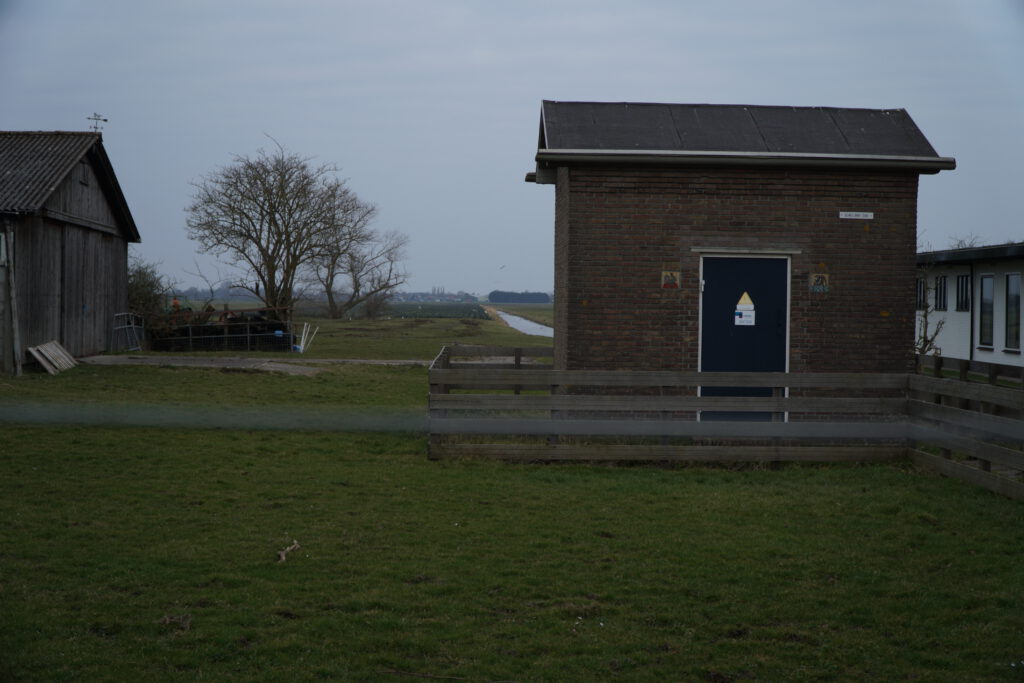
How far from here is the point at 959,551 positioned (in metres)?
6.63

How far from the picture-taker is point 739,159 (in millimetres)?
11320

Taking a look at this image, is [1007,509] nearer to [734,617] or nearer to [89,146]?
[734,617]

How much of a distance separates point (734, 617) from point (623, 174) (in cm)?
713

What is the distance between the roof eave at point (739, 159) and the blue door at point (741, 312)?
3.85 ft

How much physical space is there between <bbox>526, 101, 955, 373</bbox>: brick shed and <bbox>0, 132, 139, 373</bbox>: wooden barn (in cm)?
1318

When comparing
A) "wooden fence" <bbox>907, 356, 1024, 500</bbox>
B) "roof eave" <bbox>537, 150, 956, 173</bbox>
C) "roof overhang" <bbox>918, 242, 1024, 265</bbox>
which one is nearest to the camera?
"wooden fence" <bbox>907, 356, 1024, 500</bbox>

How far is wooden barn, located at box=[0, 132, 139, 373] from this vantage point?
63.4 feet

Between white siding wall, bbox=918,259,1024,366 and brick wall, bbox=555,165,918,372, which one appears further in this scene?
white siding wall, bbox=918,259,1024,366

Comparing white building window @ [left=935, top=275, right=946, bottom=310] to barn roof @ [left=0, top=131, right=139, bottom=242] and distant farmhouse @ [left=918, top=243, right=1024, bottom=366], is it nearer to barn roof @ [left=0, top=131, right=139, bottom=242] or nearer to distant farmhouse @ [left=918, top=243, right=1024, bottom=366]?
distant farmhouse @ [left=918, top=243, right=1024, bottom=366]

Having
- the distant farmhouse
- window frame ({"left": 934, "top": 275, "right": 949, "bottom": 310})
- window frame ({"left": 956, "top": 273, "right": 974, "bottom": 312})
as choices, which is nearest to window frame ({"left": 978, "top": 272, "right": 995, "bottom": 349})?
the distant farmhouse

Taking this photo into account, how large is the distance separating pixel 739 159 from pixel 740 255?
1.16 m

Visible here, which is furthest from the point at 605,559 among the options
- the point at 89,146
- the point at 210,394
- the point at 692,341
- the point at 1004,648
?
the point at 89,146

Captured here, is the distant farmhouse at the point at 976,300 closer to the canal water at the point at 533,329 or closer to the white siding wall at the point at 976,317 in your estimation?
the white siding wall at the point at 976,317

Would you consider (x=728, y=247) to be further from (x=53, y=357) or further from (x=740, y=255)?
(x=53, y=357)
